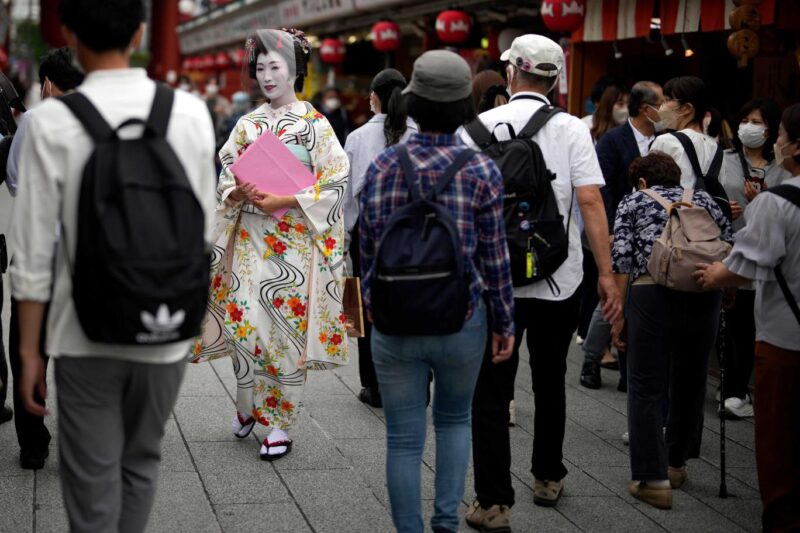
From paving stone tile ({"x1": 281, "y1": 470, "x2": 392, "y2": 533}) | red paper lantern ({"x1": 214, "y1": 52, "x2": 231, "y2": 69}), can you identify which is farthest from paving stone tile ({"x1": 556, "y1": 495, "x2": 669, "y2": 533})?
red paper lantern ({"x1": 214, "y1": 52, "x2": 231, "y2": 69})

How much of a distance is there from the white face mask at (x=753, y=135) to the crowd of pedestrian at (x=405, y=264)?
3 cm

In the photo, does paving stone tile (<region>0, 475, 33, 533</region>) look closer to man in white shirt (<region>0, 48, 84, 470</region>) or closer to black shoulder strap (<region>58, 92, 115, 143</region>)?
man in white shirt (<region>0, 48, 84, 470</region>)

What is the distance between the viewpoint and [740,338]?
21.6ft

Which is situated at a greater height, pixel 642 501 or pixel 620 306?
pixel 620 306

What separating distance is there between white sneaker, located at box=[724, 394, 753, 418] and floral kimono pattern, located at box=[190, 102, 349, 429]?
2.46 meters

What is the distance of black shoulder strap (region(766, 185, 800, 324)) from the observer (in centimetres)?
394

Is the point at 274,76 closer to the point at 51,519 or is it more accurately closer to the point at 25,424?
the point at 25,424

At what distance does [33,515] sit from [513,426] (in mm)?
2655

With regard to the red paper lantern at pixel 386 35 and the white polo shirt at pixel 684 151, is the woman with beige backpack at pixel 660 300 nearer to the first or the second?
the white polo shirt at pixel 684 151

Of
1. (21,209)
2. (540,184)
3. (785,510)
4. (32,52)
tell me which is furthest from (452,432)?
(32,52)

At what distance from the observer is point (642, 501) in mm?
4797

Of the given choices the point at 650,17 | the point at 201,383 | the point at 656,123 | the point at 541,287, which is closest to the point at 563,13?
the point at 650,17

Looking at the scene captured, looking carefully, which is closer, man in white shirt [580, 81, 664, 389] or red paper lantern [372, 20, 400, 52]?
man in white shirt [580, 81, 664, 389]

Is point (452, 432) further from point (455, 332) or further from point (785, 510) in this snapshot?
point (785, 510)
